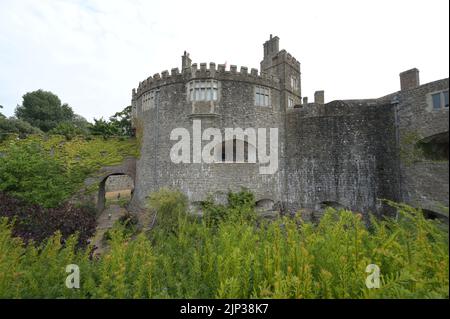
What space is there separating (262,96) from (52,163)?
550 inches

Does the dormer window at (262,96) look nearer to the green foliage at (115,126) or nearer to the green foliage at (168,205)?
the green foliage at (168,205)

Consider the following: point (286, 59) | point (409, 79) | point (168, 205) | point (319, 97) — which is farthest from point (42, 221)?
point (409, 79)

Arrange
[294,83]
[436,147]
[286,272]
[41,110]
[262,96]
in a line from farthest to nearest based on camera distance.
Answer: [41,110], [294,83], [262,96], [286,272], [436,147]

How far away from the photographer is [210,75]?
14984 millimetres

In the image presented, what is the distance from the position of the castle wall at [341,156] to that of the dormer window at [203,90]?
6.02 metres

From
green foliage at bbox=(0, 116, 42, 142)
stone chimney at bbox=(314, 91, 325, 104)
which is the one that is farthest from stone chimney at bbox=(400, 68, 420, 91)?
green foliage at bbox=(0, 116, 42, 142)

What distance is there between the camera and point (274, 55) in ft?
63.0

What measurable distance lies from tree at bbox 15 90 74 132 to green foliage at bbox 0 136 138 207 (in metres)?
27.5

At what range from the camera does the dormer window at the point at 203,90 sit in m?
15.0

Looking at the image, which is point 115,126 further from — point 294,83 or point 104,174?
point 294,83

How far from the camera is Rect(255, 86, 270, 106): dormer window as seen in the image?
1598cm

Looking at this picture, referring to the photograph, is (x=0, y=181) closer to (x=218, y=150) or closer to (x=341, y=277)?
(x=218, y=150)

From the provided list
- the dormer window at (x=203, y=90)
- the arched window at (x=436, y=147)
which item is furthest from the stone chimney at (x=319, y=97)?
the arched window at (x=436, y=147)
